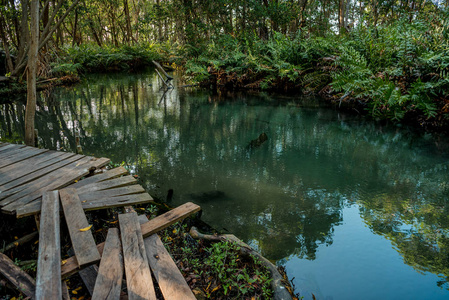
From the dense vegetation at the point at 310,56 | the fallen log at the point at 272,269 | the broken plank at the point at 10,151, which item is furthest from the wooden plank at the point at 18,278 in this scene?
the dense vegetation at the point at 310,56

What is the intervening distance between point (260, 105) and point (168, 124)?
385 centimetres

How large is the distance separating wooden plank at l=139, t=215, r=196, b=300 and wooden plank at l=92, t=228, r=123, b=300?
237mm

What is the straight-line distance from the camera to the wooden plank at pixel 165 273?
80.4 inches

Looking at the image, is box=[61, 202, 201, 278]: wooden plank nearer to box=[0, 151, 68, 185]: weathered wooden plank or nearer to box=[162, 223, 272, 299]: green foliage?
box=[162, 223, 272, 299]: green foliage

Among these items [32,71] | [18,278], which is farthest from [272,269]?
[32,71]

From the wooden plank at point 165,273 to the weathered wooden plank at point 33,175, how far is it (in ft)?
5.23

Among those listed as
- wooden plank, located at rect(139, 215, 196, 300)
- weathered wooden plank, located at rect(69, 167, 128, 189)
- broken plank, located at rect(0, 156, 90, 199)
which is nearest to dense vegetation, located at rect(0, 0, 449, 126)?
broken plank, located at rect(0, 156, 90, 199)

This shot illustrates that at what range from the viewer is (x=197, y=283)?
98.4 inches

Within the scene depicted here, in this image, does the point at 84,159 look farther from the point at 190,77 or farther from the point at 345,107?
the point at 190,77

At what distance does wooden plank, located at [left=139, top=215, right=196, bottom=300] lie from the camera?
6.70 ft

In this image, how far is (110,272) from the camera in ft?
7.07

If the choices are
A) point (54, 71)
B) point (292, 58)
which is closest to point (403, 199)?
point (292, 58)

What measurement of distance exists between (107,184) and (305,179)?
3.12 m

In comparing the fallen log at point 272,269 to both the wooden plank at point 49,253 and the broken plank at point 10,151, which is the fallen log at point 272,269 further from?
the broken plank at point 10,151
